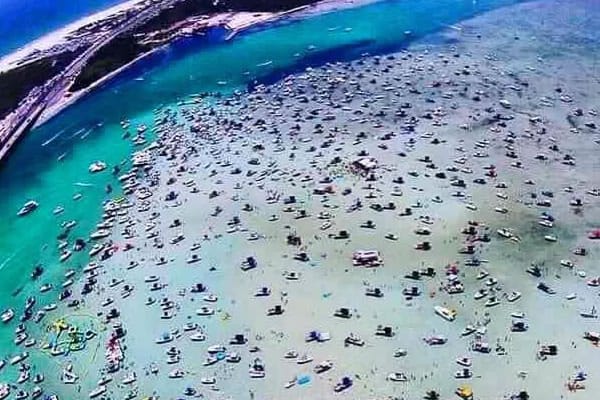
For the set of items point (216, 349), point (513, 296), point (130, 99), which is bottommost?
point (513, 296)

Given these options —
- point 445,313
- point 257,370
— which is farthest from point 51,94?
point 445,313

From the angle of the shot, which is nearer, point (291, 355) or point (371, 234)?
point (291, 355)

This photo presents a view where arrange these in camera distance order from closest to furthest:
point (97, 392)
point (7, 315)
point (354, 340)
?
1. point (97, 392)
2. point (354, 340)
3. point (7, 315)

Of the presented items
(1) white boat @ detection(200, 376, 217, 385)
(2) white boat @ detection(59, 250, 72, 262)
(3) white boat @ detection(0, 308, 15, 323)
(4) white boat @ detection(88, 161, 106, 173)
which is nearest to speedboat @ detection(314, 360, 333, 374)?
(1) white boat @ detection(200, 376, 217, 385)

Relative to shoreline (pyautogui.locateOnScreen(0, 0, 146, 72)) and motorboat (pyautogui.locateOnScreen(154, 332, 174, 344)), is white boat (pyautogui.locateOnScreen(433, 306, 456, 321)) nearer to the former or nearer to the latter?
motorboat (pyautogui.locateOnScreen(154, 332, 174, 344))

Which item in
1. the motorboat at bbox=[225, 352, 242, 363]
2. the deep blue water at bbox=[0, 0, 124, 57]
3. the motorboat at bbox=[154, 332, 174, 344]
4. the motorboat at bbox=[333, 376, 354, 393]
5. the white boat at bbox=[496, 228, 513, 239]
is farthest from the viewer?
the deep blue water at bbox=[0, 0, 124, 57]

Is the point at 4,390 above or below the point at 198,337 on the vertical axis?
above

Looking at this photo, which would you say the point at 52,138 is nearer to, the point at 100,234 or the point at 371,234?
the point at 100,234
